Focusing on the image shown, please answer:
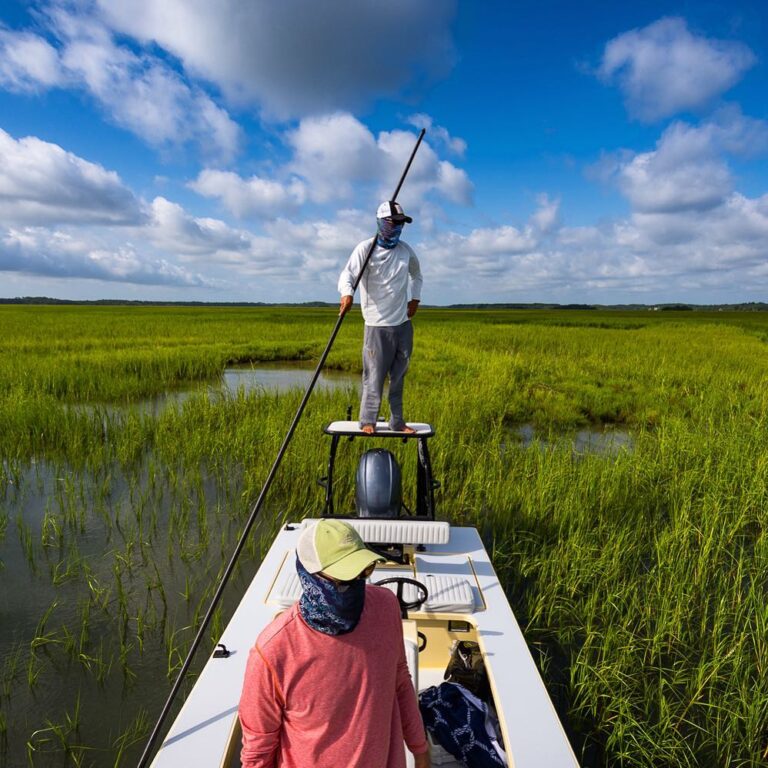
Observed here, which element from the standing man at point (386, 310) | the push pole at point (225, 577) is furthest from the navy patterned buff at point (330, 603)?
the standing man at point (386, 310)

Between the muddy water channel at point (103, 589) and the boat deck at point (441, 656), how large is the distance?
3.04ft

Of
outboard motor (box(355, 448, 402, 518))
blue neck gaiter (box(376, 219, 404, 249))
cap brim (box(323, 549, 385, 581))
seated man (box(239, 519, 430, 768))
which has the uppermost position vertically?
blue neck gaiter (box(376, 219, 404, 249))

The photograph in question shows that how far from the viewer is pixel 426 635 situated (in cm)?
277

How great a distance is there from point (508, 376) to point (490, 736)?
890 centimetres

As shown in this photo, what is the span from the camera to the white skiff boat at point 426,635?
70.9 inches

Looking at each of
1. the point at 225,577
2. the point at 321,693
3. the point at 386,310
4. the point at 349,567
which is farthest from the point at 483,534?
the point at 349,567

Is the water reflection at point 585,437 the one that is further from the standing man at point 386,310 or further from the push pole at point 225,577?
the push pole at point 225,577

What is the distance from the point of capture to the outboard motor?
3180 mm

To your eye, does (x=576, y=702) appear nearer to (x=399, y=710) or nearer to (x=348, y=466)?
(x=399, y=710)

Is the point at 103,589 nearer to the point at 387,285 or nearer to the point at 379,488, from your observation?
the point at 379,488

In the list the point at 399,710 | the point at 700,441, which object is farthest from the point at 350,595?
the point at 700,441

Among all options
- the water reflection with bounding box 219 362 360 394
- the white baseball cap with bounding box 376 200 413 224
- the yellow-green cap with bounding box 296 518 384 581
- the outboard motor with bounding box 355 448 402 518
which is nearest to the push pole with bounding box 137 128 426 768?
the white baseball cap with bounding box 376 200 413 224

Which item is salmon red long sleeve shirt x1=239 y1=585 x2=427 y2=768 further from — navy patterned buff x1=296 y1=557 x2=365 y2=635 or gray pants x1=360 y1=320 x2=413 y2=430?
gray pants x1=360 y1=320 x2=413 y2=430

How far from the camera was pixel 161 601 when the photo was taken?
11.9 feet
